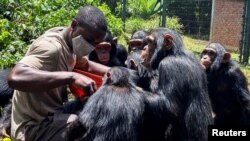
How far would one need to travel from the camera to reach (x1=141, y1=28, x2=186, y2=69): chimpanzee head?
3523mm

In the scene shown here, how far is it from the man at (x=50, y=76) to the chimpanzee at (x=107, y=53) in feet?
5.89

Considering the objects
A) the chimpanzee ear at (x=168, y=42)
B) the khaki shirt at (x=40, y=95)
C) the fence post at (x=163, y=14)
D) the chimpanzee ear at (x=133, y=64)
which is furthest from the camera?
the fence post at (x=163, y=14)

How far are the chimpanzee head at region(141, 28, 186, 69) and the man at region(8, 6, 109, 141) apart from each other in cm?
60

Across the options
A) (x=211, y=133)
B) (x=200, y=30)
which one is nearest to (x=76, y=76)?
(x=211, y=133)

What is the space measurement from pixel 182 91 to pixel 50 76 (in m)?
1.02

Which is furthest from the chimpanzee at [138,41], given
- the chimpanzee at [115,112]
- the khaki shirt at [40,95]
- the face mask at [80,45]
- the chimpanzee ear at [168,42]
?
the face mask at [80,45]

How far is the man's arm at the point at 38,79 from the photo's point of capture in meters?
2.83

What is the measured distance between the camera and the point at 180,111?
132 inches

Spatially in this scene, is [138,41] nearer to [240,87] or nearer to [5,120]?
[240,87]

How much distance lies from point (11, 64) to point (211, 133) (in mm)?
2978

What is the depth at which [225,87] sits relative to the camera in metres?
5.27

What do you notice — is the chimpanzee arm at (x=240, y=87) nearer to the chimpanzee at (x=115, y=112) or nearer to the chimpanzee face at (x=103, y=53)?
the chimpanzee face at (x=103, y=53)

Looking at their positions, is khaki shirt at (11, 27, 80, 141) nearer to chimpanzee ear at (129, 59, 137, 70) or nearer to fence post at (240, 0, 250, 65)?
chimpanzee ear at (129, 59, 137, 70)

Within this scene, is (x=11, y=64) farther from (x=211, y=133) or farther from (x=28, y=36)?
(x=211, y=133)
